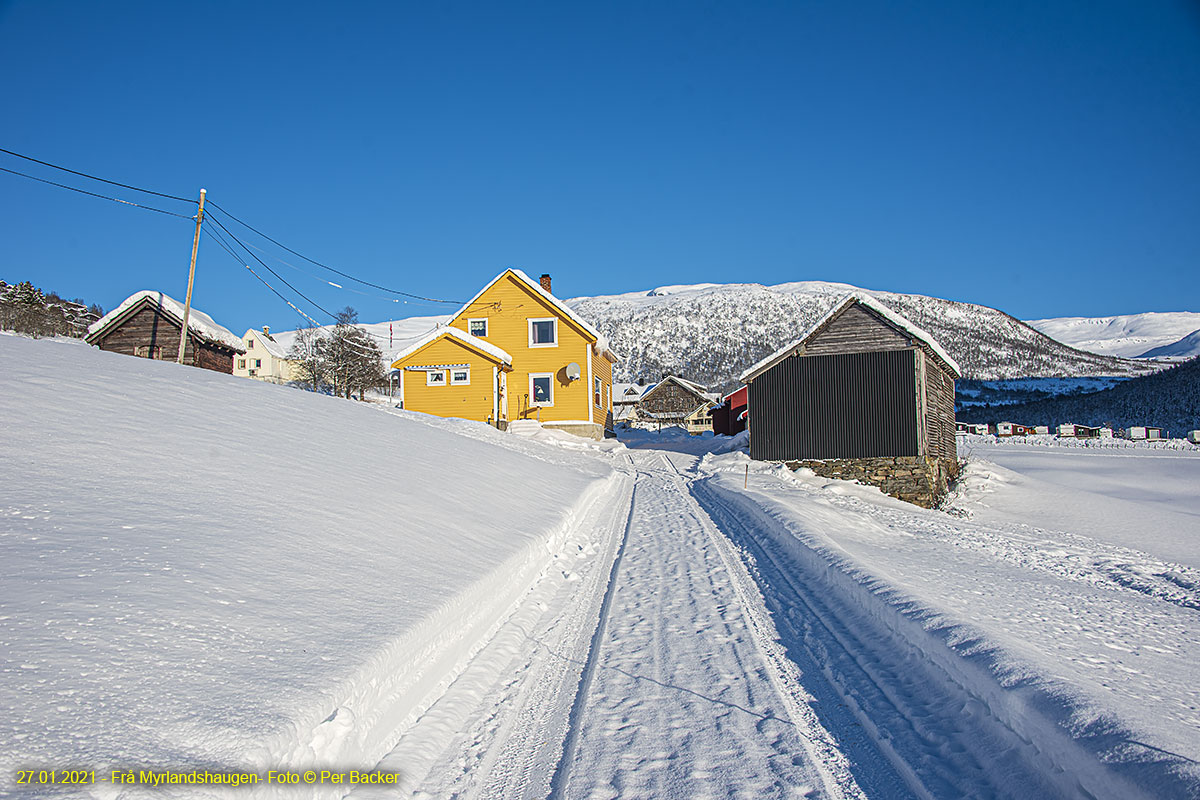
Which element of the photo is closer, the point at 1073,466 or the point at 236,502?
the point at 236,502

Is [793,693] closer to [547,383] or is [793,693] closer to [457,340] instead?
[457,340]

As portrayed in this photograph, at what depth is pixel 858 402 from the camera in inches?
883

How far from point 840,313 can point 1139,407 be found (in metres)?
49.1

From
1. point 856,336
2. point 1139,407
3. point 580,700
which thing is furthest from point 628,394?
point 580,700

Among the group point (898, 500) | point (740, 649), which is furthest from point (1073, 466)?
point (740, 649)

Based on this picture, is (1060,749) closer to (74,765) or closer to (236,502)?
(74,765)

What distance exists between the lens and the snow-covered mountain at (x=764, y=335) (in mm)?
146488

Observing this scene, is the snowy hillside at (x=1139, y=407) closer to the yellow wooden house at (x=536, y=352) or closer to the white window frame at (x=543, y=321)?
the yellow wooden house at (x=536, y=352)

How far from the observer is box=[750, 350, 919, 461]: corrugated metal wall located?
21.9 meters

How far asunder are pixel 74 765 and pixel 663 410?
7732cm

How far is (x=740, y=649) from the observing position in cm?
577

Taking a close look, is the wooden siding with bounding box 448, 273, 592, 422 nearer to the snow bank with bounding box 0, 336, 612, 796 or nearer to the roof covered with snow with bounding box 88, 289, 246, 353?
the roof covered with snow with bounding box 88, 289, 246, 353

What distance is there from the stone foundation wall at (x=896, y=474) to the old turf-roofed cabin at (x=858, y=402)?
0.03m

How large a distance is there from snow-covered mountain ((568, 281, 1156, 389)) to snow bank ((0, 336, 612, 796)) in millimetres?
129224
